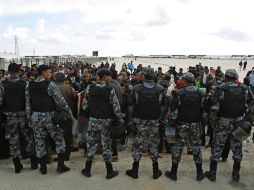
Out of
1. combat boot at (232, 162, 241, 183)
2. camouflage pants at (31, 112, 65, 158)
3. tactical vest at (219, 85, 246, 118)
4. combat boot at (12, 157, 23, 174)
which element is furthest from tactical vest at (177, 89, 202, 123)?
Result: combat boot at (12, 157, 23, 174)

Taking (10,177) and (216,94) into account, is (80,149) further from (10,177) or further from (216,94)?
(216,94)

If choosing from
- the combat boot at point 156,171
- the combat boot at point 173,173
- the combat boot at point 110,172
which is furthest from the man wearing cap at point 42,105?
the combat boot at point 173,173

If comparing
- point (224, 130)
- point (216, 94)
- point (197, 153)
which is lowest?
point (197, 153)

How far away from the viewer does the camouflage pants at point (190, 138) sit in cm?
594

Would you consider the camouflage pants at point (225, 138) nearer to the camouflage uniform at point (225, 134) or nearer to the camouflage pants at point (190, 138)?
the camouflage uniform at point (225, 134)

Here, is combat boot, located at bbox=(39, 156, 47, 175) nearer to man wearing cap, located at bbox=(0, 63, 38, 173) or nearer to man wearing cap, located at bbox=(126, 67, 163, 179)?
man wearing cap, located at bbox=(0, 63, 38, 173)

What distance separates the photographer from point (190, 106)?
19.4ft

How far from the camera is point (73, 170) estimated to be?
6391mm

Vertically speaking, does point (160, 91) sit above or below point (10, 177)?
above

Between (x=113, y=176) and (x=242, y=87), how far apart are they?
2.61 meters

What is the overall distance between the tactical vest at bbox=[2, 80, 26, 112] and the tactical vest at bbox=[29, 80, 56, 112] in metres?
0.30

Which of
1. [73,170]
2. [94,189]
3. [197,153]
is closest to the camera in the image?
[94,189]

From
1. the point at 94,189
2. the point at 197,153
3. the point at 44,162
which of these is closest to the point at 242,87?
the point at 197,153

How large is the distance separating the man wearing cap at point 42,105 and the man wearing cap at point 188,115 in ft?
6.19
